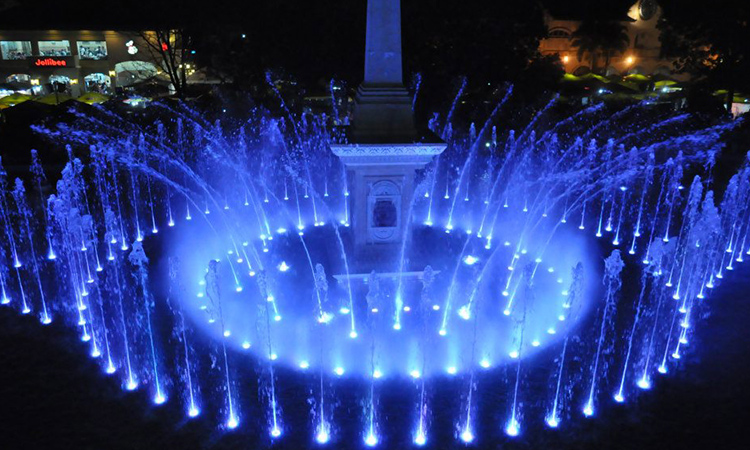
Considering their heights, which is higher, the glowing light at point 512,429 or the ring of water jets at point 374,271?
the ring of water jets at point 374,271

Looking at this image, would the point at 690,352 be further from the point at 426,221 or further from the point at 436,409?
the point at 426,221

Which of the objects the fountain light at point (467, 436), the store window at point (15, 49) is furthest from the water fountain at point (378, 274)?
the store window at point (15, 49)

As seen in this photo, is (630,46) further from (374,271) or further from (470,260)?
(374,271)

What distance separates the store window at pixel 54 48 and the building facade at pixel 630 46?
130ft

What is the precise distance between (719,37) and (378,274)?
26253 mm

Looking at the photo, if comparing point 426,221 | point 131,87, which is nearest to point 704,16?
point 426,221

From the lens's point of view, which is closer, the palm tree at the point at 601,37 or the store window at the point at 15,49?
the store window at the point at 15,49

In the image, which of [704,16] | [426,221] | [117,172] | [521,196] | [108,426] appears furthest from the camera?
[704,16]

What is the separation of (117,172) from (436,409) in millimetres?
14616

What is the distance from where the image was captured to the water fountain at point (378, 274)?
7785mm

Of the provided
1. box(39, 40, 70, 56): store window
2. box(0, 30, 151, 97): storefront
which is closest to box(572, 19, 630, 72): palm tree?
box(0, 30, 151, 97): storefront

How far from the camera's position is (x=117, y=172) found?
1814 cm

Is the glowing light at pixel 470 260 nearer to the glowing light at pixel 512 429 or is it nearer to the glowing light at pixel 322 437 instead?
the glowing light at pixel 512 429

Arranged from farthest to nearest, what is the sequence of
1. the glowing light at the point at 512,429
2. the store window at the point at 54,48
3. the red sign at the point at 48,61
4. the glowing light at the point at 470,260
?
the store window at the point at 54,48 → the red sign at the point at 48,61 → the glowing light at the point at 470,260 → the glowing light at the point at 512,429
